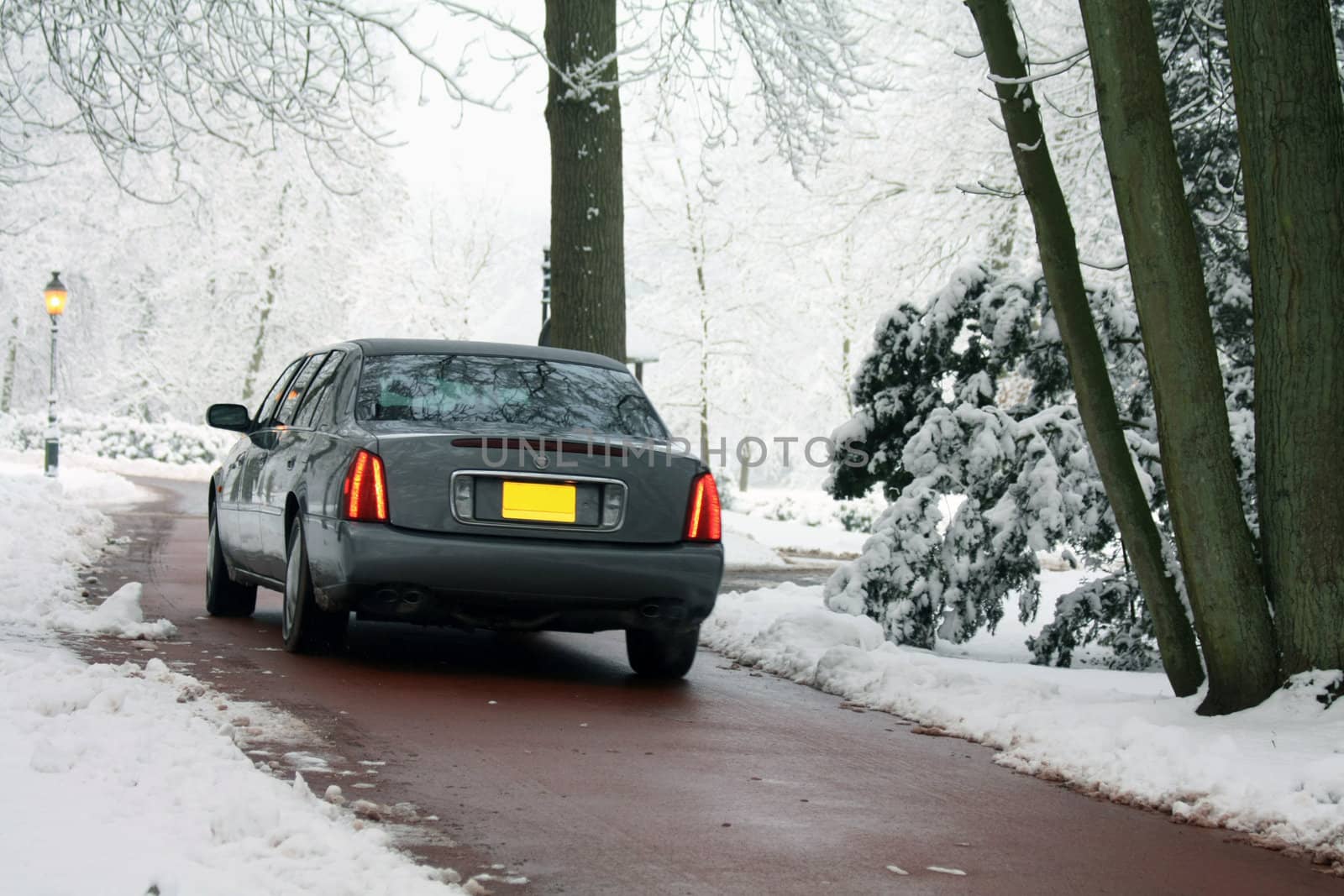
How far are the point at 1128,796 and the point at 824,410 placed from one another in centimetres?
4519

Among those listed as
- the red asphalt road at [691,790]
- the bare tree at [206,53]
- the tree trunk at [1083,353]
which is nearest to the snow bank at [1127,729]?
the red asphalt road at [691,790]

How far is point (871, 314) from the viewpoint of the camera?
39094 millimetres

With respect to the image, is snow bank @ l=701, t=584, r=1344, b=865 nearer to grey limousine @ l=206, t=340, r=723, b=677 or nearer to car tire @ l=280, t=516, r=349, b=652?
grey limousine @ l=206, t=340, r=723, b=677

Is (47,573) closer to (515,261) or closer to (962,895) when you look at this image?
(962,895)

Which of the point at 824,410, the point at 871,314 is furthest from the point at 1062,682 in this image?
the point at 824,410

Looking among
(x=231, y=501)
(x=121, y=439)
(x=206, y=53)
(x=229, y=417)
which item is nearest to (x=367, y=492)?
(x=229, y=417)

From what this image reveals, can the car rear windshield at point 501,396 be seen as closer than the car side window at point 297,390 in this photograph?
Yes

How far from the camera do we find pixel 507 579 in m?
7.05

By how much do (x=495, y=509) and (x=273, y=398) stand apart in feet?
11.9

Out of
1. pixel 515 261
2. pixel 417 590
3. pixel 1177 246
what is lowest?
pixel 417 590

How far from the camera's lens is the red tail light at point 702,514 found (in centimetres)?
746

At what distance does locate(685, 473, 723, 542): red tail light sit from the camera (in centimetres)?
746

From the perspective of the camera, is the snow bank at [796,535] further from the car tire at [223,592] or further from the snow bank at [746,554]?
the car tire at [223,592]

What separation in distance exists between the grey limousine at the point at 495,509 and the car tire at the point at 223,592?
Answer: 1857 millimetres
